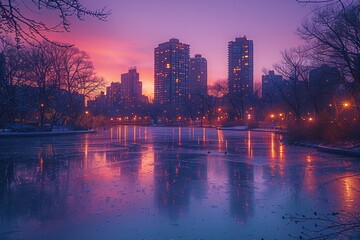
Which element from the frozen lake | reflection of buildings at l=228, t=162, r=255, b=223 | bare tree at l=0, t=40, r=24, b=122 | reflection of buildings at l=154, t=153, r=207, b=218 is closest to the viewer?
the frozen lake

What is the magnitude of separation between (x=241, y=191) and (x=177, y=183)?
2143mm

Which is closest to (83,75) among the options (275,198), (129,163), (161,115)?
(129,163)

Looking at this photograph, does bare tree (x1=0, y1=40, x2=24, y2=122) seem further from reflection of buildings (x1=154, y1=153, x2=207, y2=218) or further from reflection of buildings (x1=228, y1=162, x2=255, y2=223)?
reflection of buildings (x1=228, y1=162, x2=255, y2=223)

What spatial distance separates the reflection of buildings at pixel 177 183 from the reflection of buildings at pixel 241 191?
0.97m

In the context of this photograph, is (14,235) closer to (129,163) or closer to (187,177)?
(187,177)

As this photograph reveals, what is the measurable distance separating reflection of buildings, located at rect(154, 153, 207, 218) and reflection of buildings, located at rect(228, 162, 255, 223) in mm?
966

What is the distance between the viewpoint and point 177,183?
11094 millimetres

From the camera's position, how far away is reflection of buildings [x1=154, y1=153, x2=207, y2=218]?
830 centimetres

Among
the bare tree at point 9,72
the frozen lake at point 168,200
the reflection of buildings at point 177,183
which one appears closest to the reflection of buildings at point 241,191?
the frozen lake at point 168,200

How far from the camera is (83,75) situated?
57219 millimetres

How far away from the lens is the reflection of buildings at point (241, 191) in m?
7.72

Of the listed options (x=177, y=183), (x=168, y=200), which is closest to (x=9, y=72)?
(x=177, y=183)

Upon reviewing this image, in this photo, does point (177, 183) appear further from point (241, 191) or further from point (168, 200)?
point (168, 200)

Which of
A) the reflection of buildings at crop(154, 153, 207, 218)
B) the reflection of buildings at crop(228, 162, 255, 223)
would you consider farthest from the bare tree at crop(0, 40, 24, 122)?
the reflection of buildings at crop(228, 162, 255, 223)
